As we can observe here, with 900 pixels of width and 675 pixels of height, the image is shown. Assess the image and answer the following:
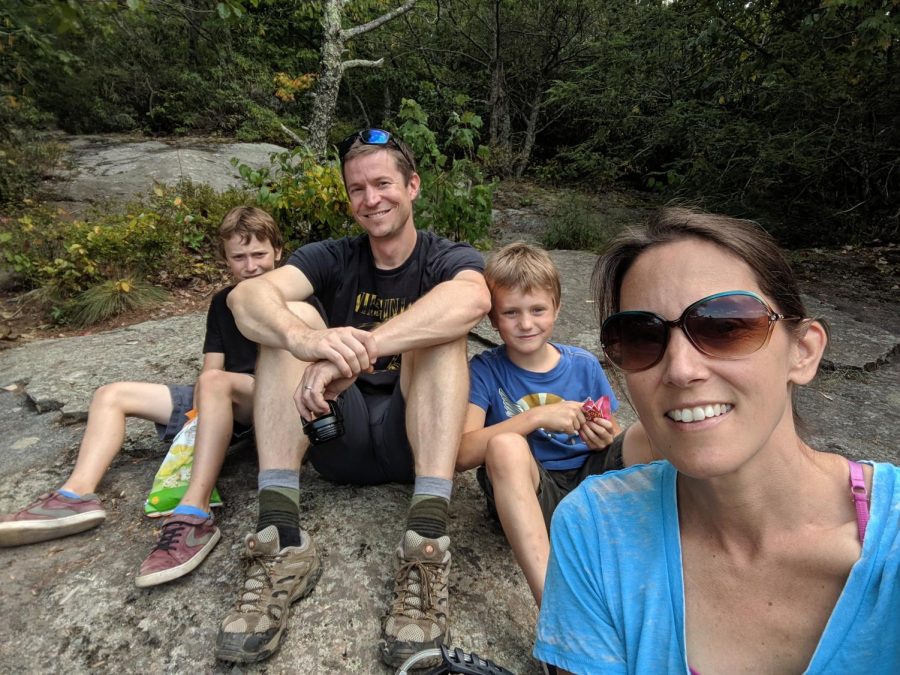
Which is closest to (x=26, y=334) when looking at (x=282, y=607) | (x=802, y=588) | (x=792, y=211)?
(x=282, y=607)

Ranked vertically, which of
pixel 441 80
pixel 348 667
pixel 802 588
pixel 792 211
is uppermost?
pixel 441 80

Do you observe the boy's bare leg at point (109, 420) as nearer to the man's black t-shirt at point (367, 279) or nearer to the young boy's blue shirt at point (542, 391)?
the man's black t-shirt at point (367, 279)

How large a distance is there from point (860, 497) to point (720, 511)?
0.22m

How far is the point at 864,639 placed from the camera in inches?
35.3

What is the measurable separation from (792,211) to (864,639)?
7634mm

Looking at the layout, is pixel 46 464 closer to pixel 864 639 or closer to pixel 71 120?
pixel 864 639

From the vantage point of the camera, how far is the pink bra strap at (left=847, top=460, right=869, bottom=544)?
0.92 meters

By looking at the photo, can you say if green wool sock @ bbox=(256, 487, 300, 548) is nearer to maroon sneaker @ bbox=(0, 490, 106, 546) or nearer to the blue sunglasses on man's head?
maroon sneaker @ bbox=(0, 490, 106, 546)

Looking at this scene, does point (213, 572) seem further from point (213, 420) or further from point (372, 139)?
point (372, 139)

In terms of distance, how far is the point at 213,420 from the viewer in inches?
94.3

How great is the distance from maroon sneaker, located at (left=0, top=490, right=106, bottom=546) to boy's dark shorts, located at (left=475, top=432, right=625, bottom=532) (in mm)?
1596

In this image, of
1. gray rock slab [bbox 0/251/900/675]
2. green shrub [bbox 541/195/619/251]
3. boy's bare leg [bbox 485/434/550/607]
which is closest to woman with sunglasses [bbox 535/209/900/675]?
gray rock slab [bbox 0/251/900/675]

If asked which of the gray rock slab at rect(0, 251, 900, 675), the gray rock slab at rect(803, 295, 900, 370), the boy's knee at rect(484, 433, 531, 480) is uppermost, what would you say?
the boy's knee at rect(484, 433, 531, 480)

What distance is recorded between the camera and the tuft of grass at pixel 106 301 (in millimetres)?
5172
